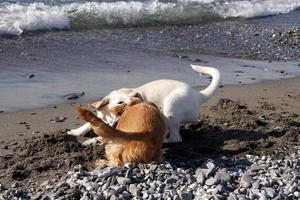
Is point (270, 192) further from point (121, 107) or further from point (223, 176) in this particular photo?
point (121, 107)

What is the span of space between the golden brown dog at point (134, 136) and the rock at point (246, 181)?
30.0 inches

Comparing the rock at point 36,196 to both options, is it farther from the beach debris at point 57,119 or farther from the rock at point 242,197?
the beach debris at point 57,119

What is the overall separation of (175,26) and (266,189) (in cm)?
1003

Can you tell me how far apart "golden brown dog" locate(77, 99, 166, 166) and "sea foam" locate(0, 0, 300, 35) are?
22.1 ft

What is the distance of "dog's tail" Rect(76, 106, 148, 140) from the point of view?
4.66 meters

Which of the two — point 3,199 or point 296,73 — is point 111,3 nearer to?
point 296,73

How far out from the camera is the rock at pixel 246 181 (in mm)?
4736

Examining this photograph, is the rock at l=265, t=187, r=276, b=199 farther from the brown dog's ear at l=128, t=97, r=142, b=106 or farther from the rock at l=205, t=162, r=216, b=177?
the brown dog's ear at l=128, t=97, r=142, b=106

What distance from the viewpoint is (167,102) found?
6.03 metres

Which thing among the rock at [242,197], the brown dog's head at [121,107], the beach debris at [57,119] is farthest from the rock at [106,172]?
the beach debris at [57,119]

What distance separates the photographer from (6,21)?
12023 mm

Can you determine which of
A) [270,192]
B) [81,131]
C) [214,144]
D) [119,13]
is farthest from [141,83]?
[119,13]

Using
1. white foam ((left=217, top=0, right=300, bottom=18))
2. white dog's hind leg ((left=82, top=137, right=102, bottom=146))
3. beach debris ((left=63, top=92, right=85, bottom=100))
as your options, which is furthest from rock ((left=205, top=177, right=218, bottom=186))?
white foam ((left=217, top=0, right=300, bottom=18))

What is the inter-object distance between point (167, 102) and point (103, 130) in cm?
135
